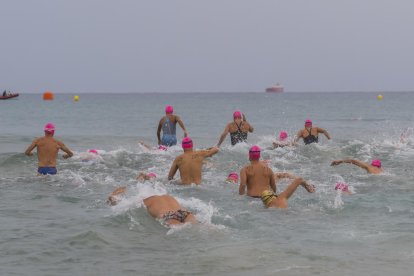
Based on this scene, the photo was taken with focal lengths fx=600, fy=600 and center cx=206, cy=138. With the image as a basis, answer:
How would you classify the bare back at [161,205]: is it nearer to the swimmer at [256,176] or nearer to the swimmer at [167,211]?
the swimmer at [167,211]

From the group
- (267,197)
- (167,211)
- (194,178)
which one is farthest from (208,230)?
(194,178)

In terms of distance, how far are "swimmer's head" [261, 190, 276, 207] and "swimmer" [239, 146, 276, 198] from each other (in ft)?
1.69

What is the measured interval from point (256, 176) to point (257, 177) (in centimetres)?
3

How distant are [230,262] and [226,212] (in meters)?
2.89

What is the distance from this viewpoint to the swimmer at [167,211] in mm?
8922

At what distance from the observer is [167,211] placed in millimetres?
9148

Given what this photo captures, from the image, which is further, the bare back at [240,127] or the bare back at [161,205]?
the bare back at [240,127]

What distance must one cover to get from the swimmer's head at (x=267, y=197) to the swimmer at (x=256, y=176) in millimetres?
515

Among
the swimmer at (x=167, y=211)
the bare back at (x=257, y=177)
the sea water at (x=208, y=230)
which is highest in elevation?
the bare back at (x=257, y=177)

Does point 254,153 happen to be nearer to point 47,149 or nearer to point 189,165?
point 189,165

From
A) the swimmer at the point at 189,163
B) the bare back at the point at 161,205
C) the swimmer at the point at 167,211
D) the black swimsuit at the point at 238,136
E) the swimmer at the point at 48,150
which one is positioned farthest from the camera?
the black swimsuit at the point at 238,136

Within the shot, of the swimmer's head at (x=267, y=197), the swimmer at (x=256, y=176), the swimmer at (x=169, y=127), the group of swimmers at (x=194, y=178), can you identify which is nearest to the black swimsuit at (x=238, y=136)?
the swimmer at (x=169, y=127)

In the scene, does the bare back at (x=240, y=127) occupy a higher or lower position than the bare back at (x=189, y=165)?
higher

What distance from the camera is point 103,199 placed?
12008 mm
